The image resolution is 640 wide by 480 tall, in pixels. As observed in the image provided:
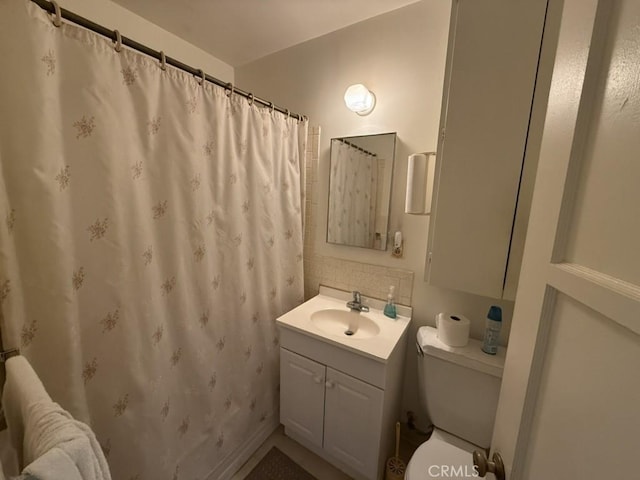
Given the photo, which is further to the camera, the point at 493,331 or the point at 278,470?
the point at 278,470

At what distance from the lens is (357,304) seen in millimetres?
1539

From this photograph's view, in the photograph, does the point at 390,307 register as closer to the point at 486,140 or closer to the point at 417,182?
the point at 417,182

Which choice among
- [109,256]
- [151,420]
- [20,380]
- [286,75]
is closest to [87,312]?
[109,256]

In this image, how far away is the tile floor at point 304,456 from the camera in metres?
1.37

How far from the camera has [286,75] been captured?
1.71 m

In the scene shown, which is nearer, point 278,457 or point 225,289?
point 225,289

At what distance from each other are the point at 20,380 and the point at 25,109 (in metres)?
0.67

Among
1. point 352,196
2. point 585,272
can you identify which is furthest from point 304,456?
point 585,272

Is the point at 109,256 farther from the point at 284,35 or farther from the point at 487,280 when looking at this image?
the point at 284,35

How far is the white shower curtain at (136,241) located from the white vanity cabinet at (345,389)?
24cm

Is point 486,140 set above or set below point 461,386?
above

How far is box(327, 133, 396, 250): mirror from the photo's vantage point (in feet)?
4.81

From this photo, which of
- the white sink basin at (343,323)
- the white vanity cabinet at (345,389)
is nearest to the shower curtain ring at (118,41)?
the white vanity cabinet at (345,389)

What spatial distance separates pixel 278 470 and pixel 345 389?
652 mm
